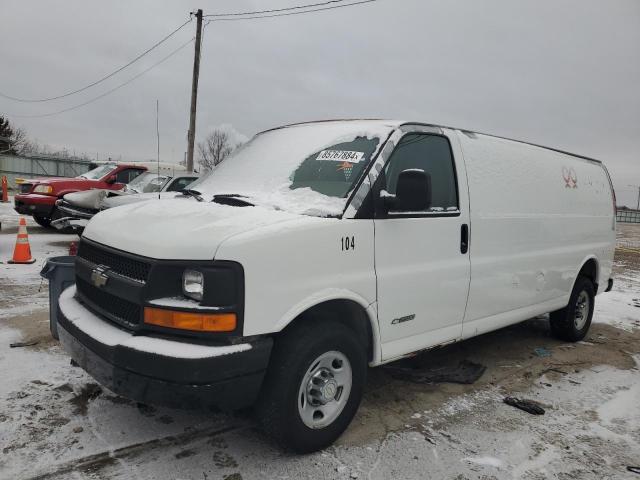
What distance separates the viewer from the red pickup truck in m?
11.6

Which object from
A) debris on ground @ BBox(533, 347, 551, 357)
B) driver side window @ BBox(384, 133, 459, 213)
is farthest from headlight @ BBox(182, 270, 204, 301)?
debris on ground @ BBox(533, 347, 551, 357)

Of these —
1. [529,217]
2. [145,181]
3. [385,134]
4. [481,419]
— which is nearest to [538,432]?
[481,419]

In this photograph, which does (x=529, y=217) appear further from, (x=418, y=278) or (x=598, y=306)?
(x=598, y=306)

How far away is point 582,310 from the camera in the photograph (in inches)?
230

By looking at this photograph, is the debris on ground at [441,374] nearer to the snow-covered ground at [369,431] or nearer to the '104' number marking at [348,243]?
the snow-covered ground at [369,431]

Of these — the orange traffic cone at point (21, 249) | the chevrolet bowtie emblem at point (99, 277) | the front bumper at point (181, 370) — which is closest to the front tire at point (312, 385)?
the front bumper at point (181, 370)

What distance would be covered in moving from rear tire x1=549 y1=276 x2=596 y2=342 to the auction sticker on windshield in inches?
142

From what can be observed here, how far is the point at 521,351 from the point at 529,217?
5.34 feet

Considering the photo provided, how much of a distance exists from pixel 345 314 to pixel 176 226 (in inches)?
46.4

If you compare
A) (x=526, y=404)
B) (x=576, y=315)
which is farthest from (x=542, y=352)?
(x=526, y=404)

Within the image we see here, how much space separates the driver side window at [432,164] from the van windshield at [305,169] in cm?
19

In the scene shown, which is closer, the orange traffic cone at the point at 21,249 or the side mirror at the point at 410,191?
the side mirror at the point at 410,191

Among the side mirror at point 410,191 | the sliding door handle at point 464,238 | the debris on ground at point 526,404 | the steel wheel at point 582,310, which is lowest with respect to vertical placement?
the debris on ground at point 526,404

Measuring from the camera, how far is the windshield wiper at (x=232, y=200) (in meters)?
3.18
